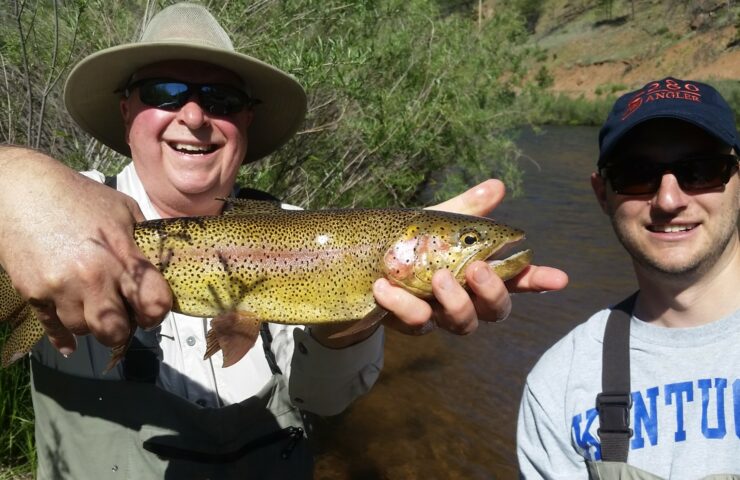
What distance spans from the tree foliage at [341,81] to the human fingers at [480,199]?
295 centimetres

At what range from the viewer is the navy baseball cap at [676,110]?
9.80 feet

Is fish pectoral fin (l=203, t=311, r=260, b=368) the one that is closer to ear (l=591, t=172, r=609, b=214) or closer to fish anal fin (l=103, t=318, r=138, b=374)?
fish anal fin (l=103, t=318, r=138, b=374)

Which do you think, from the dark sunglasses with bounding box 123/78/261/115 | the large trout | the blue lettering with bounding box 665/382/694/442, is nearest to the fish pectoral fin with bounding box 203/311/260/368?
the large trout

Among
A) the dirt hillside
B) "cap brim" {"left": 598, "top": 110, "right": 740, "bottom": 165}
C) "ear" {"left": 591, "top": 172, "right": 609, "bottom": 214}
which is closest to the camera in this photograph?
"cap brim" {"left": 598, "top": 110, "right": 740, "bottom": 165}

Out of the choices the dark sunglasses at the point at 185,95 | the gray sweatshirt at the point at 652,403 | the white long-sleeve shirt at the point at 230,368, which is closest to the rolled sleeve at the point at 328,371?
the white long-sleeve shirt at the point at 230,368

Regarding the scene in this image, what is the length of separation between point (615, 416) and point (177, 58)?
9.84ft

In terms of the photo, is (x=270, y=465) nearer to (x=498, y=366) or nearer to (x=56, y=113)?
(x=56, y=113)

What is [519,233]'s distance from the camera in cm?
271

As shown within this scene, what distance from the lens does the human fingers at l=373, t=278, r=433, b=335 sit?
2402mm

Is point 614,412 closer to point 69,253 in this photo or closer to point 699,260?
point 699,260

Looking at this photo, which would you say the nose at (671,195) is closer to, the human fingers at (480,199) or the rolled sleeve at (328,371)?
the human fingers at (480,199)

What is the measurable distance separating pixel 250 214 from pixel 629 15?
87.7 m

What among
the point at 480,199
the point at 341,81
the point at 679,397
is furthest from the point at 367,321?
the point at 341,81

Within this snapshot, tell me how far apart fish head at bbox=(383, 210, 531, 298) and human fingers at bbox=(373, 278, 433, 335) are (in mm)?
170
